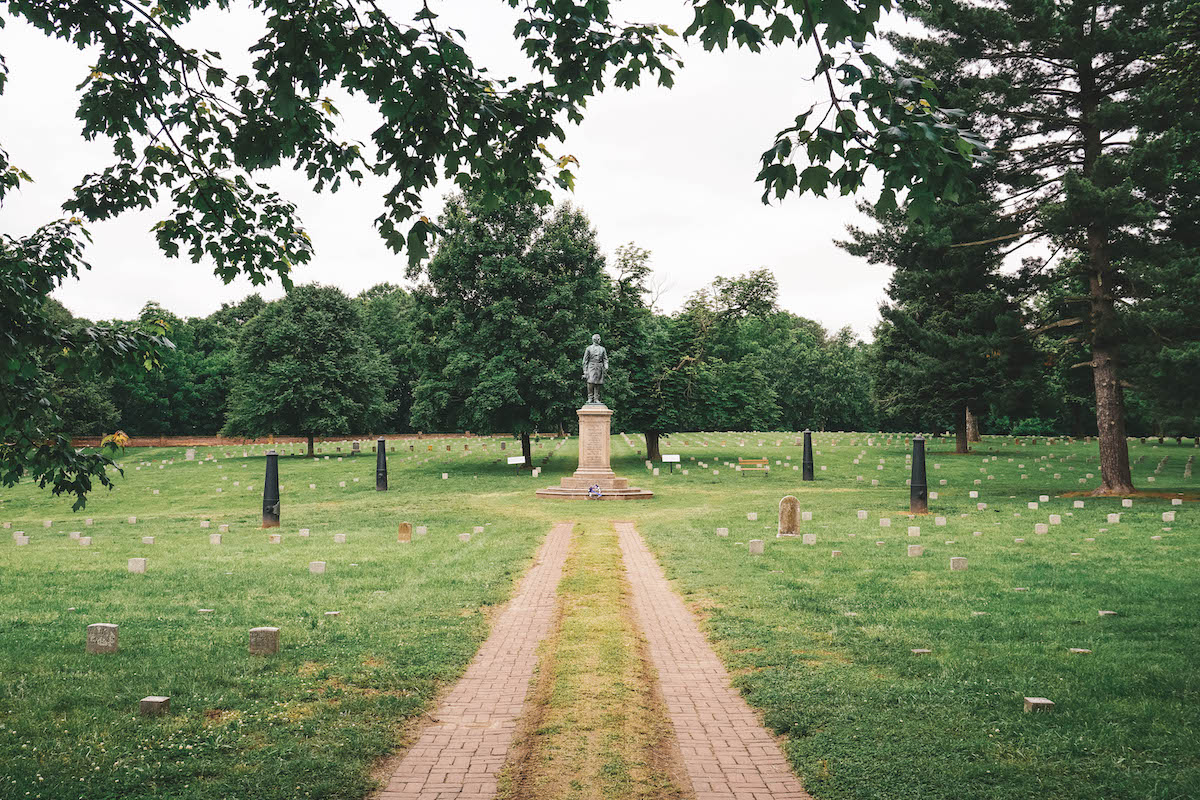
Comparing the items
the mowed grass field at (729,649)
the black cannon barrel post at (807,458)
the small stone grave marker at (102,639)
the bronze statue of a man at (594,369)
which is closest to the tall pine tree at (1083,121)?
the mowed grass field at (729,649)

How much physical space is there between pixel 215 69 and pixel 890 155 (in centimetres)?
546

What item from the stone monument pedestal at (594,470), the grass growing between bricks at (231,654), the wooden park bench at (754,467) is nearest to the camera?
the grass growing between bricks at (231,654)

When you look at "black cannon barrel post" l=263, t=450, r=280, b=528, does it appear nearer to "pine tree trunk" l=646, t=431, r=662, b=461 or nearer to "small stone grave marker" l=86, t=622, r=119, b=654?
"small stone grave marker" l=86, t=622, r=119, b=654

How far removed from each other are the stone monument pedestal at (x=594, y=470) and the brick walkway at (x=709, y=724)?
56.2 ft

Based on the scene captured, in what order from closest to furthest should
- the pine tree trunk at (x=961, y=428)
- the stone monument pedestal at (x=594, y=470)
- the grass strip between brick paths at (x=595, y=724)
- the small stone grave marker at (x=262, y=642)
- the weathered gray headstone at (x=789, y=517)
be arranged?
1. the grass strip between brick paths at (x=595, y=724)
2. the small stone grave marker at (x=262, y=642)
3. the weathered gray headstone at (x=789, y=517)
4. the stone monument pedestal at (x=594, y=470)
5. the pine tree trunk at (x=961, y=428)

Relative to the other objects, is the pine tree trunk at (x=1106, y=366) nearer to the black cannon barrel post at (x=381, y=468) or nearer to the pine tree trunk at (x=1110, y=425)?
the pine tree trunk at (x=1110, y=425)

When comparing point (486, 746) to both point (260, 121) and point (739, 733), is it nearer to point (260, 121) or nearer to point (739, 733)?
point (739, 733)

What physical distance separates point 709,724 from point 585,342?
3029cm

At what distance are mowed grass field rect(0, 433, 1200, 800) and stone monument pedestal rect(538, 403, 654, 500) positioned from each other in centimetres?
727

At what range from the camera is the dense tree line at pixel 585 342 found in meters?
24.5

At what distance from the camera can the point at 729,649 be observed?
8016mm

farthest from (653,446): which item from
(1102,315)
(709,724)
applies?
(709,724)

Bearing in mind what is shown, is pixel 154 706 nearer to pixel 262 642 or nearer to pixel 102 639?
pixel 262 642

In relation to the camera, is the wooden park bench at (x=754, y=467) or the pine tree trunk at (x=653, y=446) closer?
the wooden park bench at (x=754, y=467)
